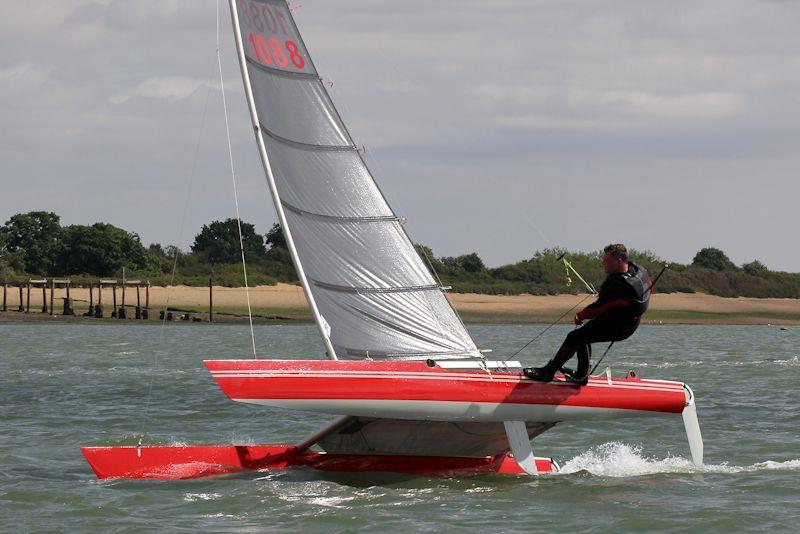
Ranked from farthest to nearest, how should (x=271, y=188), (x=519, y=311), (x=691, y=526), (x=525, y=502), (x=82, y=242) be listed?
1. (x=82, y=242)
2. (x=519, y=311)
3. (x=271, y=188)
4. (x=525, y=502)
5. (x=691, y=526)

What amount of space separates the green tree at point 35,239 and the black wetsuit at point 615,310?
3089 inches

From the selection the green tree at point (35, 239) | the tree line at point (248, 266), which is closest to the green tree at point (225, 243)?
the tree line at point (248, 266)

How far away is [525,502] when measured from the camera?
512 inches

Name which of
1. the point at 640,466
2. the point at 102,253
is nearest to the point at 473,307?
the point at 102,253

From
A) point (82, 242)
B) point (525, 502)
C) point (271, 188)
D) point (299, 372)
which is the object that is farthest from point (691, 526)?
point (82, 242)

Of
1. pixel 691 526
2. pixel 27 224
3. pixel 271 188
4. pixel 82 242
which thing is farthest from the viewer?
pixel 27 224

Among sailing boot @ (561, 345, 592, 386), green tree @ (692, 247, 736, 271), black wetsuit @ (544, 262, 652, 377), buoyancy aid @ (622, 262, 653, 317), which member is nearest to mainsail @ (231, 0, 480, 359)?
sailing boot @ (561, 345, 592, 386)

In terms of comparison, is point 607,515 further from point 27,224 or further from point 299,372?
point 27,224

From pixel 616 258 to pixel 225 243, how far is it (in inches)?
3338

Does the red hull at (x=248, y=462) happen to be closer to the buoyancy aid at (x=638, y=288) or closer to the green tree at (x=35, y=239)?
the buoyancy aid at (x=638, y=288)

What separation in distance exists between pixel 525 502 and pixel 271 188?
4345 millimetres

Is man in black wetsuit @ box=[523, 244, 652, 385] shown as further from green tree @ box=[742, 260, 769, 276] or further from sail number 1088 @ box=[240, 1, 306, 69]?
green tree @ box=[742, 260, 769, 276]

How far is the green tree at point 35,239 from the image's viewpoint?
88000 millimetres

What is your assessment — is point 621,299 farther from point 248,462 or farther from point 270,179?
point 248,462
